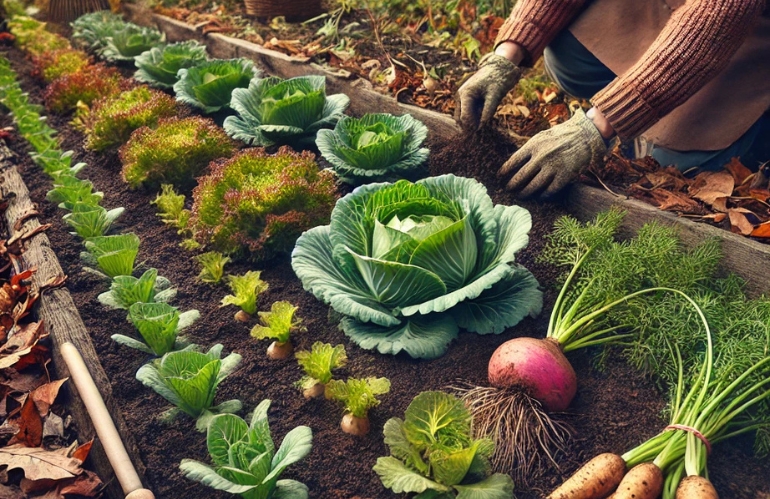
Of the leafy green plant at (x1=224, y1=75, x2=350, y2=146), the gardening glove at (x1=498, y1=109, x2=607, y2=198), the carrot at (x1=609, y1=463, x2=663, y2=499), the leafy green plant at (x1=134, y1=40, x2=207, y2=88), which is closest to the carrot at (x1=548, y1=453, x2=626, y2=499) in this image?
the carrot at (x1=609, y1=463, x2=663, y2=499)

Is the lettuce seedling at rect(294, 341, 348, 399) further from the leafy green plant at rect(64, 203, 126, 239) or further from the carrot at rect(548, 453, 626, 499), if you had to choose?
the leafy green plant at rect(64, 203, 126, 239)

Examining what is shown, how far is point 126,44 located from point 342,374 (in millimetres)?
4142

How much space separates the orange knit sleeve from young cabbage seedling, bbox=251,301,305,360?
153 centimetres

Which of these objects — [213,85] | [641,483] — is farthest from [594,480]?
[213,85]

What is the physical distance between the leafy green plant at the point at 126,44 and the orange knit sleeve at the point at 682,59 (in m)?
4.08

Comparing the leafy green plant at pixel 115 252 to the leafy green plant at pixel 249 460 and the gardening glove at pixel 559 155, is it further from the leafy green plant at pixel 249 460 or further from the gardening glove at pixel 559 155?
the gardening glove at pixel 559 155

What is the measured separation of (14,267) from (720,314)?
10.0 feet

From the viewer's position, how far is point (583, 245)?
8.65ft

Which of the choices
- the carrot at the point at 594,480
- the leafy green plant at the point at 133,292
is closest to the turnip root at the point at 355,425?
the carrot at the point at 594,480

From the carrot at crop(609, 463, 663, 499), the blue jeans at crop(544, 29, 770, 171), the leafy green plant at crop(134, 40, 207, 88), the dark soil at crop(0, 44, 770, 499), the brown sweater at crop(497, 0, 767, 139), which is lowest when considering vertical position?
the dark soil at crop(0, 44, 770, 499)

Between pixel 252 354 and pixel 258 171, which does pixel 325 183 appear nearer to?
pixel 258 171

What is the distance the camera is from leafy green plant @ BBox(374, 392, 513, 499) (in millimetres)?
1895

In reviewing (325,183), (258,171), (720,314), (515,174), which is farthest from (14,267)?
(720,314)

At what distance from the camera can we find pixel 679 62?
8.42ft
